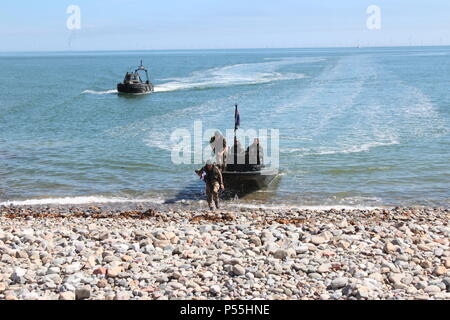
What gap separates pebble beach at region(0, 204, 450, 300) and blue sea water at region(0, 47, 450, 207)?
21.3ft

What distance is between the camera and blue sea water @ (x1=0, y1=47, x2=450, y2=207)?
20625 mm

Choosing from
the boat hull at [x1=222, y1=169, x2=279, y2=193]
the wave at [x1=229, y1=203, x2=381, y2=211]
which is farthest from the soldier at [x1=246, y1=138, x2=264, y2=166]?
the wave at [x1=229, y1=203, x2=381, y2=211]

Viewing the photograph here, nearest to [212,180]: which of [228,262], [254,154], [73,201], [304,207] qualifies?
[254,154]

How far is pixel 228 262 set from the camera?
34.2ft

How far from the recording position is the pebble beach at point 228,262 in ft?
30.7

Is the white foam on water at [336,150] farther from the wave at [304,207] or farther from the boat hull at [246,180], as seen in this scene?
the wave at [304,207]

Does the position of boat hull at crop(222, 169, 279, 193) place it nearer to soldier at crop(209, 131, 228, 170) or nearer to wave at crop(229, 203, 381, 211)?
soldier at crop(209, 131, 228, 170)

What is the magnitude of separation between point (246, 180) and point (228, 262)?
8.96 m

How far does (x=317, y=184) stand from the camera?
2130cm

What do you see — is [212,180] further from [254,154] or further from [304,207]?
[304,207]

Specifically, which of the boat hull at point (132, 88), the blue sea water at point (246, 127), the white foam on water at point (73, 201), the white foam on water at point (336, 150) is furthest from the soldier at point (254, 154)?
the boat hull at point (132, 88)

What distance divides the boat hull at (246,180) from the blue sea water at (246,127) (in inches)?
14.1

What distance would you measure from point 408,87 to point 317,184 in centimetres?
4468
